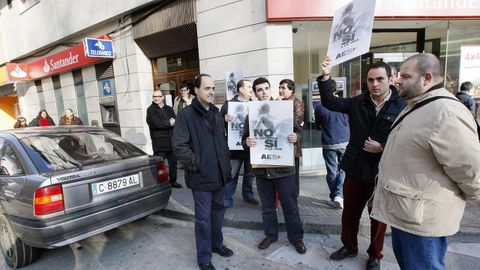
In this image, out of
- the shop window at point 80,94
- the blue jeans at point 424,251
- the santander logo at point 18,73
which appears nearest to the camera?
the blue jeans at point 424,251

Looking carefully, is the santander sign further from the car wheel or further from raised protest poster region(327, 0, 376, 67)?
raised protest poster region(327, 0, 376, 67)

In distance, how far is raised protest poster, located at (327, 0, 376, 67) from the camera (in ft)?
6.93

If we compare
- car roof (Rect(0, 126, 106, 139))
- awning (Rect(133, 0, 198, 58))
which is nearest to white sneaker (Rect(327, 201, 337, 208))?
car roof (Rect(0, 126, 106, 139))

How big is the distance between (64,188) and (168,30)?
5335 mm

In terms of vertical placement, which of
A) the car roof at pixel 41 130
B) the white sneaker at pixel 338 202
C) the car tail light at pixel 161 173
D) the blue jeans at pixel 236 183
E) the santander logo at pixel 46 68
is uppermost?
the santander logo at pixel 46 68

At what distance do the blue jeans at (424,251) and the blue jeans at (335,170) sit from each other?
212 centimetres

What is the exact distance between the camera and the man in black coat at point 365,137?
2.33m

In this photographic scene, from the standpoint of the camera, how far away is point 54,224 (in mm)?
2613

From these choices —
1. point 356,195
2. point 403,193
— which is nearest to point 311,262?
point 356,195

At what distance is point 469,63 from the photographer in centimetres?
609

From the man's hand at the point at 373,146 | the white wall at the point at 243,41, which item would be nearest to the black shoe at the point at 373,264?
the man's hand at the point at 373,146

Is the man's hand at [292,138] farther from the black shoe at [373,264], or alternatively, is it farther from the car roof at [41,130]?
the car roof at [41,130]

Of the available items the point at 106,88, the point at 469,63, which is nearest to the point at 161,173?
the point at 106,88

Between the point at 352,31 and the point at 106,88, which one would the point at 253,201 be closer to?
Result: the point at 352,31
